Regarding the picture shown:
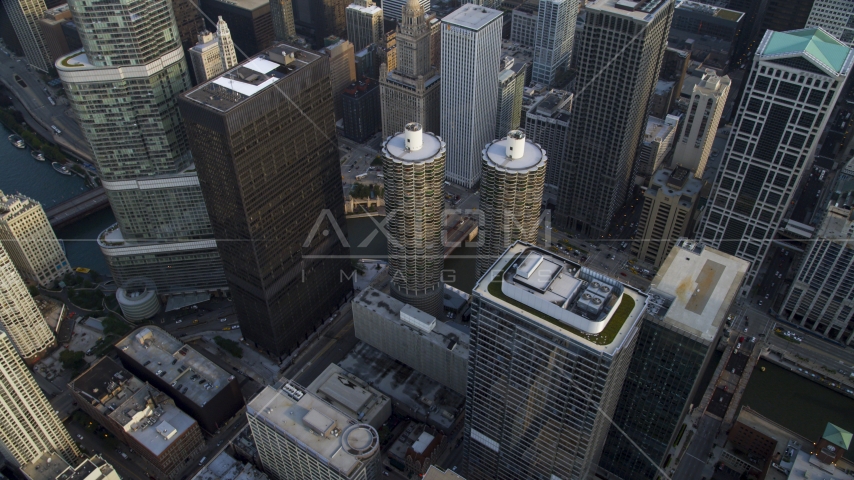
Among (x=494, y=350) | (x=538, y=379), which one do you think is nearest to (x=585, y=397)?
(x=538, y=379)

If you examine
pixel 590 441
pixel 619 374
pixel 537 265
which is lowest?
pixel 590 441

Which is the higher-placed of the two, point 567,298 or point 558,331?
point 567,298

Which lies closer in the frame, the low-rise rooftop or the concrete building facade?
the low-rise rooftop

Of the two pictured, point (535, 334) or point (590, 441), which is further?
point (590, 441)

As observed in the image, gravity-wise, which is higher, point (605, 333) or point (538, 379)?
point (605, 333)

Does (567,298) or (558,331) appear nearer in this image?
(558,331)

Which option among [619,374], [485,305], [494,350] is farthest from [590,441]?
[485,305]

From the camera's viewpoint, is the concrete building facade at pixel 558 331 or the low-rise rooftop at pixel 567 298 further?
the concrete building facade at pixel 558 331

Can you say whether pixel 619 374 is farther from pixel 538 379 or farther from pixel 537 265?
pixel 537 265
